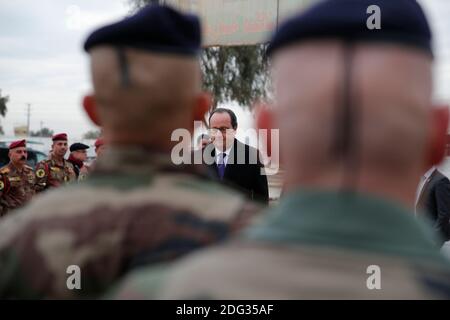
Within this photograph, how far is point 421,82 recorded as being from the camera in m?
0.76

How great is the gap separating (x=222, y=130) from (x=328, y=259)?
11.4ft

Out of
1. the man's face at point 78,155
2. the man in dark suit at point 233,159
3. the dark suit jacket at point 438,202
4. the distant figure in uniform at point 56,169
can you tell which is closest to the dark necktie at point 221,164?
the man in dark suit at point 233,159

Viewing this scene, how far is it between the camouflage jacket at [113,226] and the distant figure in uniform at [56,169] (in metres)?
5.79

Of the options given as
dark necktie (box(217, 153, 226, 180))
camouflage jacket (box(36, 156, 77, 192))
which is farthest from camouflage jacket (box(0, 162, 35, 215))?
dark necktie (box(217, 153, 226, 180))

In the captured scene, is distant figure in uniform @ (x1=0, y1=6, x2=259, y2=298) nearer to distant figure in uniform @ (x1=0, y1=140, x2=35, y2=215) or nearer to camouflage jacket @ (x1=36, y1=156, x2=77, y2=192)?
distant figure in uniform @ (x1=0, y1=140, x2=35, y2=215)

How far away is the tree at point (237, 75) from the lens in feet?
65.1

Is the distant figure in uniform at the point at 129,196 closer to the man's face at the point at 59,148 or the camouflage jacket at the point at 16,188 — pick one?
the camouflage jacket at the point at 16,188

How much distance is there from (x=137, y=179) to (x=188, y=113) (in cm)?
18

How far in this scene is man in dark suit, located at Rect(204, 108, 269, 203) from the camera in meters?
4.02

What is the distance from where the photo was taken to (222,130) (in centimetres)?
414

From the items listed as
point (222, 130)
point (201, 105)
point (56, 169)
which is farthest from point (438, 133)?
point (56, 169)

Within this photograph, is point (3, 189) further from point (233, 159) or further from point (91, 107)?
point (91, 107)

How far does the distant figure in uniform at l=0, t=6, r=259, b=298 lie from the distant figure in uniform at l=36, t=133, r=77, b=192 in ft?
19.0
